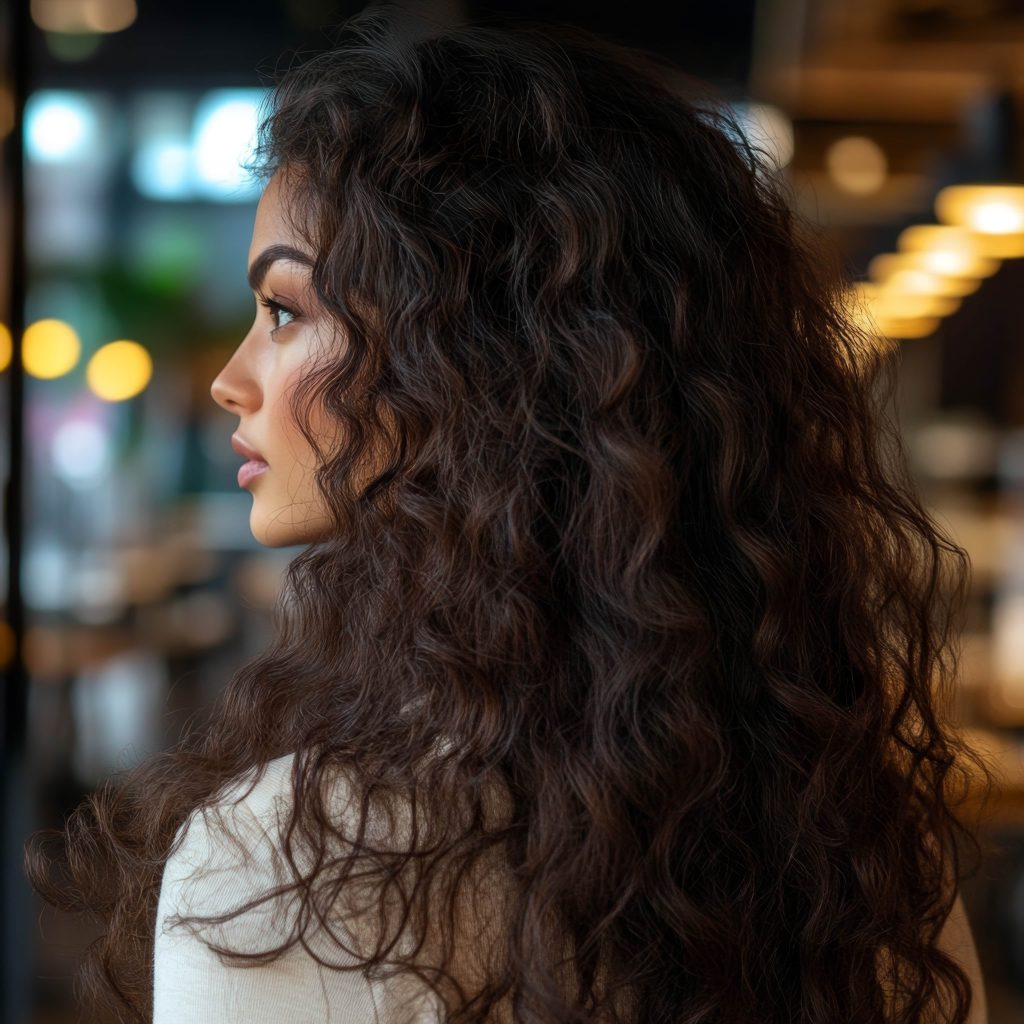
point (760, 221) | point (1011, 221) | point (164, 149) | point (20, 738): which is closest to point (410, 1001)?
point (760, 221)

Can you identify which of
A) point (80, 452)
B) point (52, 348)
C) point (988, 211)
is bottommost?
point (80, 452)

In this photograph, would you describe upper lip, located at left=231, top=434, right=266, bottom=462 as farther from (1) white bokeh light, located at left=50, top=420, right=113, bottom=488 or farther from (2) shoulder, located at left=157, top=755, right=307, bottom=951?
(1) white bokeh light, located at left=50, top=420, right=113, bottom=488

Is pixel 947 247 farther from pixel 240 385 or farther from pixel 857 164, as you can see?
pixel 240 385

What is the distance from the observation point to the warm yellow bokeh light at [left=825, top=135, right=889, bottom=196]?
14.7ft

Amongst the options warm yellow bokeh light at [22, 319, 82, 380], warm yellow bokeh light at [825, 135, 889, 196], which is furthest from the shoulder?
warm yellow bokeh light at [825, 135, 889, 196]

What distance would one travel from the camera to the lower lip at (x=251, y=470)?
1.00 metres

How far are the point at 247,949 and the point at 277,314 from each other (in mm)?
490

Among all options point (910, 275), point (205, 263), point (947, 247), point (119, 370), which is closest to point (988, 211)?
point (947, 247)

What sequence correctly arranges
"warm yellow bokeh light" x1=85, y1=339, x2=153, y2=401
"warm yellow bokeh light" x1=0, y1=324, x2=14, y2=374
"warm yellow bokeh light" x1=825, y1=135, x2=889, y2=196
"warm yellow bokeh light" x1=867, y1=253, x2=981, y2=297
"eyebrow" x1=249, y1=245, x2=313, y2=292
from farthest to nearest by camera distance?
"warm yellow bokeh light" x1=825, y1=135, x2=889, y2=196, "warm yellow bokeh light" x1=85, y1=339, x2=153, y2=401, "warm yellow bokeh light" x1=867, y1=253, x2=981, y2=297, "warm yellow bokeh light" x1=0, y1=324, x2=14, y2=374, "eyebrow" x1=249, y1=245, x2=313, y2=292

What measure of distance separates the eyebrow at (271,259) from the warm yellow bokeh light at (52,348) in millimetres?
3474

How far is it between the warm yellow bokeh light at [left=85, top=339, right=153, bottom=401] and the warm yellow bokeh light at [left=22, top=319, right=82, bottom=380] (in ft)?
0.25

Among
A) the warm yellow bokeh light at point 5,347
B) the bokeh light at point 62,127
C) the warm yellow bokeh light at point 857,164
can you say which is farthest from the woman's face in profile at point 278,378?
the warm yellow bokeh light at point 857,164

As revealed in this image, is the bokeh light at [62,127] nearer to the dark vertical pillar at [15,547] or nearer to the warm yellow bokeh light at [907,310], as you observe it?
the dark vertical pillar at [15,547]

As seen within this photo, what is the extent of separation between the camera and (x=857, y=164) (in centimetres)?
460
